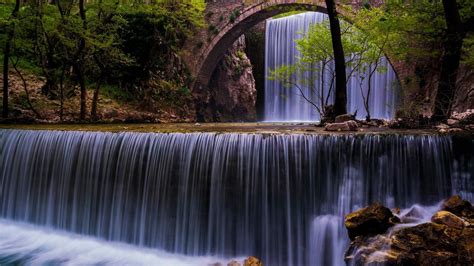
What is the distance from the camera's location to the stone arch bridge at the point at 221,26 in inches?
690

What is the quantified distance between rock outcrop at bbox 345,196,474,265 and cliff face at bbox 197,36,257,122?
1711cm

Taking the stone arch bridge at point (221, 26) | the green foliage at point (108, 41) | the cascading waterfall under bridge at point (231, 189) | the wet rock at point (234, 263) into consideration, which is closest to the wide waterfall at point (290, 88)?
the stone arch bridge at point (221, 26)

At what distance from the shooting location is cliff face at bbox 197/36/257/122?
2236cm

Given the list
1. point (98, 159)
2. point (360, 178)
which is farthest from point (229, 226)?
point (98, 159)

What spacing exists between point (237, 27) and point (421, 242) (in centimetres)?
1574

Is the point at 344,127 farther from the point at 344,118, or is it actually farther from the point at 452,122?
the point at 452,122

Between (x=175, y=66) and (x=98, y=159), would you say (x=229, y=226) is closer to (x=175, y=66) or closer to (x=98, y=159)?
(x=98, y=159)

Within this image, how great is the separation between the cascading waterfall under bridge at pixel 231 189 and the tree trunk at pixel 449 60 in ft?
8.80

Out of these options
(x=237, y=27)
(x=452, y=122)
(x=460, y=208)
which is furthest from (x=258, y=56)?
(x=460, y=208)

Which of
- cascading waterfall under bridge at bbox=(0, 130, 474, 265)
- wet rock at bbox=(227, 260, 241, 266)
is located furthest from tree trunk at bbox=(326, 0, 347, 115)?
wet rock at bbox=(227, 260, 241, 266)

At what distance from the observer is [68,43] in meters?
12.5

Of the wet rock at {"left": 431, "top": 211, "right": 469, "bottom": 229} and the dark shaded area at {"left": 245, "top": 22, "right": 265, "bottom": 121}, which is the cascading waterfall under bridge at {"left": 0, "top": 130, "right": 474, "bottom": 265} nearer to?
the wet rock at {"left": 431, "top": 211, "right": 469, "bottom": 229}

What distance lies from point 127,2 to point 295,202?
471 inches

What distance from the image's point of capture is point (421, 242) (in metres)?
4.43
